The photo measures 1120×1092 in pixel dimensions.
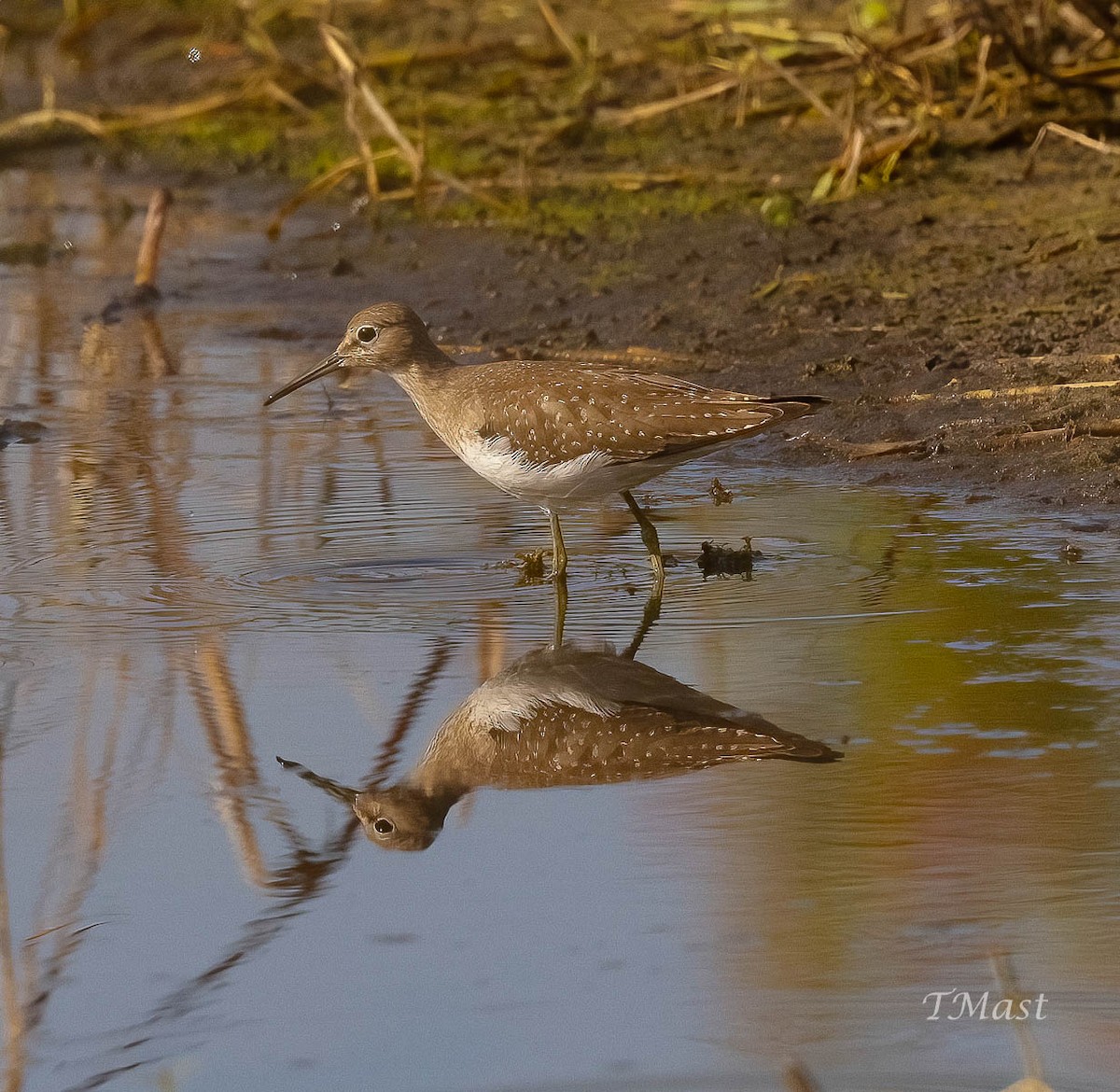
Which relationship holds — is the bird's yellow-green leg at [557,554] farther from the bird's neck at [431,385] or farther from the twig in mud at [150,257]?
the twig in mud at [150,257]

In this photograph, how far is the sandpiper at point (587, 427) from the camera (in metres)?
6.55

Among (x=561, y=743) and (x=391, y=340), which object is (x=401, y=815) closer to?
(x=561, y=743)

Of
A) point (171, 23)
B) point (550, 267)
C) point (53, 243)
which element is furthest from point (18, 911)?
point (171, 23)

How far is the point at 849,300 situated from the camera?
9875 millimetres

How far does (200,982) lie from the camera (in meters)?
3.81

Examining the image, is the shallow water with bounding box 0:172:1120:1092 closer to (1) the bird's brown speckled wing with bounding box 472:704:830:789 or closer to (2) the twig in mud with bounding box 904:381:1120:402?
(1) the bird's brown speckled wing with bounding box 472:704:830:789

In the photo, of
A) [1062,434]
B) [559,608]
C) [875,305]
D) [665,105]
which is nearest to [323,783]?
[559,608]

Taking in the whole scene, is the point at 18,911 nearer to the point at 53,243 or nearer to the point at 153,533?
the point at 153,533

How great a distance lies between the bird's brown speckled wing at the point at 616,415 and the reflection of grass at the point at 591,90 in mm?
4984

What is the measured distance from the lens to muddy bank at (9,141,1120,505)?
26.3 feet

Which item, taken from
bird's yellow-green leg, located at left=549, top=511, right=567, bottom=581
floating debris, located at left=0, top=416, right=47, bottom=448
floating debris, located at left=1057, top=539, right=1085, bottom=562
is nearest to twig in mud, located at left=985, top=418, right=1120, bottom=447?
floating debris, located at left=1057, top=539, right=1085, bottom=562

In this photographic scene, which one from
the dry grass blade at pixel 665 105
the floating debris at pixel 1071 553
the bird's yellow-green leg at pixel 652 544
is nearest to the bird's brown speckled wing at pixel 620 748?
the bird's yellow-green leg at pixel 652 544

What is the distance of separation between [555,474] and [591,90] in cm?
834

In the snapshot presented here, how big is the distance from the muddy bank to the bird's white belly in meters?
1.54
